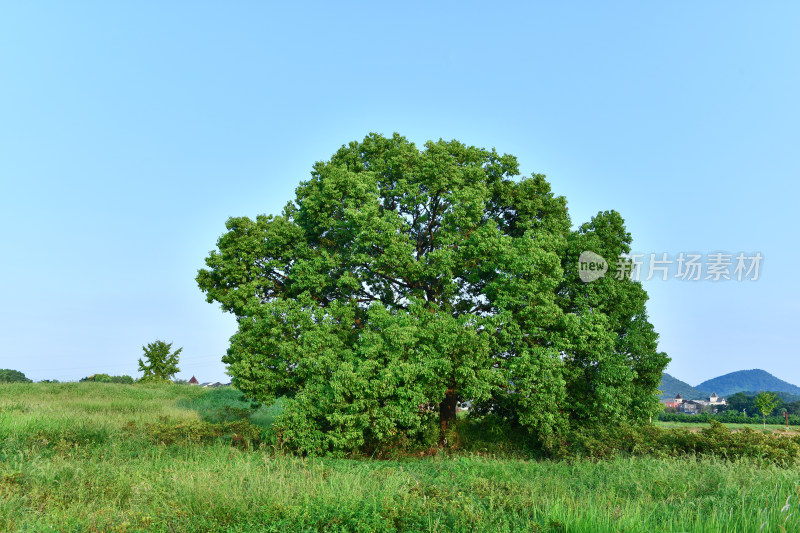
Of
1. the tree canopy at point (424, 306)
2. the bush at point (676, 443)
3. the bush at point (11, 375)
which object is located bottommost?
the bush at point (11, 375)

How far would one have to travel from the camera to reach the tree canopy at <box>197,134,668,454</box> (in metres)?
17.6

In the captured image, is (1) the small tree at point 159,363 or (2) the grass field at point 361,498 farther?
(1) the small tree at point 159,363

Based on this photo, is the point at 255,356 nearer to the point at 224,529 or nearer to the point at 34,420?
the point at 34,420

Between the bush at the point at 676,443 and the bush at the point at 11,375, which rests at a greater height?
the bush at the point at 676,443

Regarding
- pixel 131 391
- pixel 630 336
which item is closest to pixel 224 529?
pixel 630 336

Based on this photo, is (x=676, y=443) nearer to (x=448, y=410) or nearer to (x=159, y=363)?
(x=448, y=410)

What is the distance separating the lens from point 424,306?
20453 millimetres

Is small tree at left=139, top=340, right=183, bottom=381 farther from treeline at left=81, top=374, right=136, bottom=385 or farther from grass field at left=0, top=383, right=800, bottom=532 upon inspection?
grass field at left=0, top=383, right=800, bottom=532

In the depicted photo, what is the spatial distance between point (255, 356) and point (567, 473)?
39.9 feet

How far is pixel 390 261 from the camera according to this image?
63.7 ft

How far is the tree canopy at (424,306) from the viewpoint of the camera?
1762 cm

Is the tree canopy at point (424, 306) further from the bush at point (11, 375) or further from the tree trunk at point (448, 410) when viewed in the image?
the bush at point (11, 375)

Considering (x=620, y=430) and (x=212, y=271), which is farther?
(x=212, y=271)

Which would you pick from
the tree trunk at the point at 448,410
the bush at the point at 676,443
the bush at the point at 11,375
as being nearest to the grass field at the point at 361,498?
the bush at the point at 676,443
